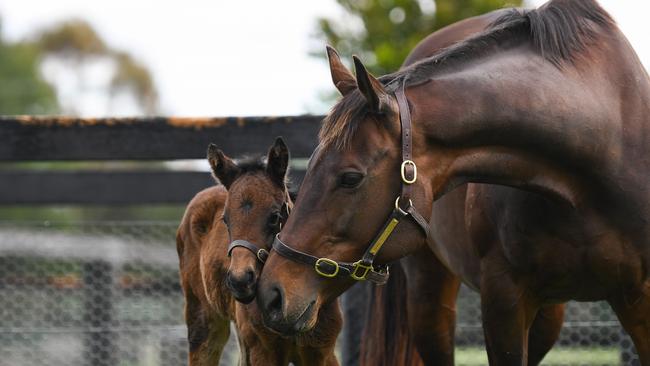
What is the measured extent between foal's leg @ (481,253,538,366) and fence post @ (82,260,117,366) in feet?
8.75

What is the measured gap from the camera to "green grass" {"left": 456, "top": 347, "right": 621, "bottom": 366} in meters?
5.32

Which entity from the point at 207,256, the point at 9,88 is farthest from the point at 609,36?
the point at 9,88

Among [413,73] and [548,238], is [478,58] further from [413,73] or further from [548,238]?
[548,238]

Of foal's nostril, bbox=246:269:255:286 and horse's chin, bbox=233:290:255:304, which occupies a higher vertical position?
foal's nostril, bbox=246:269:255:286

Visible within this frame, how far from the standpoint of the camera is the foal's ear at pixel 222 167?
3.89m

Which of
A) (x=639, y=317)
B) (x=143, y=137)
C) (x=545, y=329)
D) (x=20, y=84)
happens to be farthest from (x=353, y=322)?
(x=20, y=84)

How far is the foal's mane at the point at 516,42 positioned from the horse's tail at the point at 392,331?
5.23ft

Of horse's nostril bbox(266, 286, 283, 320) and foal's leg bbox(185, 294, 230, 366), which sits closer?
horse's nostril bbox(266, 286, 283, 320)

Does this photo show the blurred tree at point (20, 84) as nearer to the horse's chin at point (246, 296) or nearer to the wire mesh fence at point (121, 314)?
the wire mesh fence at point (121, 314)

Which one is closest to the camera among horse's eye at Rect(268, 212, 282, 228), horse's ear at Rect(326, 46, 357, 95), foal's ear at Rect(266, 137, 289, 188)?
horse's ear at Rect(326, 46, 357, 95)

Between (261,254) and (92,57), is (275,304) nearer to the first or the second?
(261,254)

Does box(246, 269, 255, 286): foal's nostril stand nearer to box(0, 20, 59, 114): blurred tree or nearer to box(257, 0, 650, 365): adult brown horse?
box(257, 0, 650, 365): adult brown horse

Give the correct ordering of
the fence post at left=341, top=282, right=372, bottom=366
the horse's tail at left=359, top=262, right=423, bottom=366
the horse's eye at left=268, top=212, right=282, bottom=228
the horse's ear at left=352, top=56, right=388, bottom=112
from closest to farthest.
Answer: the horse's ear at left=352, top=56, right=388, bottom=112, the horse's eye at left=268, top=212, right=282, bottom=228, the horse's tail at left=359, top=262, right=423, bottom=366, the fence post at left=341, top=282, right=372, bottom=366

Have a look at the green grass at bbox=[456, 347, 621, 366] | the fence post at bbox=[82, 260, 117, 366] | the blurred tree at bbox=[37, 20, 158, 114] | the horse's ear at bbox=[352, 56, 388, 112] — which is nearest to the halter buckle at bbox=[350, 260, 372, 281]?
the horse's ear at bbox=[352, 56, 388, 112]
